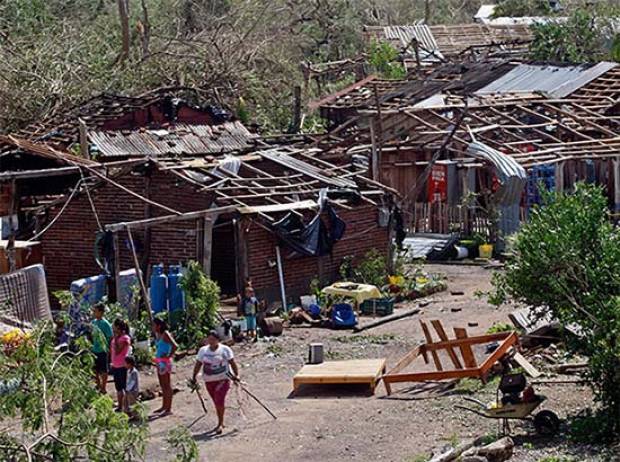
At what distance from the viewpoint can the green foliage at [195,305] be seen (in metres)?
19.1

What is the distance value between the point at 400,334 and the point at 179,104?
1307 centimetres

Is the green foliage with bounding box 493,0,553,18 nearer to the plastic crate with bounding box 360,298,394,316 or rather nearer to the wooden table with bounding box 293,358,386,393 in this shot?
the plastic crate with bounding box 360,298,394,316

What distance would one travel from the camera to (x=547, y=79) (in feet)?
116

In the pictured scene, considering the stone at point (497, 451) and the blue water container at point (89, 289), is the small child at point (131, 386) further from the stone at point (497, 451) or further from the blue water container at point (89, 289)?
the stone at point (497, 451)

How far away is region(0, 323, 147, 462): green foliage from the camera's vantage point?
867 cm

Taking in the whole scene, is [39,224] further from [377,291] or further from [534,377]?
[534,377]

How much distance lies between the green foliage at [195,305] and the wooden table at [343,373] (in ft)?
6.93

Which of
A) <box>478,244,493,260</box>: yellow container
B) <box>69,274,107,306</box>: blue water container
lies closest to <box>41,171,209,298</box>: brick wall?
<box>69,274,107,306</box>: blue water container

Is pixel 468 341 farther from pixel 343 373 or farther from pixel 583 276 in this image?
pixel 583 276

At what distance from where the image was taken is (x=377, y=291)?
856 inches

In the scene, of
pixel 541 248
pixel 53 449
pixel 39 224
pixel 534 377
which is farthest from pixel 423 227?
pixel 53 449

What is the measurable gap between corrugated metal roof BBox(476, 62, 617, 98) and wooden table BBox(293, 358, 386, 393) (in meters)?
17.5

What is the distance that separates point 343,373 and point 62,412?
27.5 feet

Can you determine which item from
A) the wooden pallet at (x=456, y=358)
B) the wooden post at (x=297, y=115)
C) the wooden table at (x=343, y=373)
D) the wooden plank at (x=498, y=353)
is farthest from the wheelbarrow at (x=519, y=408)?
the wooden post at (x=297, y=115)
